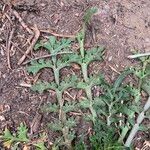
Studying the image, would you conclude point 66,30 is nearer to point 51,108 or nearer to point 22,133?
point 51,108

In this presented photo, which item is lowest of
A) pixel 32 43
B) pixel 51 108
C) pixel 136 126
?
pixel 136 126

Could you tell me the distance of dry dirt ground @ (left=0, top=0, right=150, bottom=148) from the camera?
10.5ft

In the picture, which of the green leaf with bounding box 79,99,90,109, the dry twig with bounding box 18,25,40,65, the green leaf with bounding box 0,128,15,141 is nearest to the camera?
the green leaf with bounding box 0,128,15,141

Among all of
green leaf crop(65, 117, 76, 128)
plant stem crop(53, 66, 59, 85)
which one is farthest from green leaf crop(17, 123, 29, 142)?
plant stem crop(53, 66, 59, 85)

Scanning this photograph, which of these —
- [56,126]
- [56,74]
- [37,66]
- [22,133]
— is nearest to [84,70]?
[56,74]

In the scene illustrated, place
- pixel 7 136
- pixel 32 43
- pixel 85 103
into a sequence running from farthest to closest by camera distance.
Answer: pixel 32 43 → pixel 85 103 → pixel 7 136

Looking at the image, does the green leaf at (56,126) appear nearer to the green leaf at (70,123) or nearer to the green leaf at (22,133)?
the green leaf at (70,123)

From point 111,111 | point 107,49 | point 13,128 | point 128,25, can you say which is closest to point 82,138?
point 111,111

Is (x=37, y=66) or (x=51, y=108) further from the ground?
(x=37, y=66)

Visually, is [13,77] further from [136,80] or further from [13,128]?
[136,80]

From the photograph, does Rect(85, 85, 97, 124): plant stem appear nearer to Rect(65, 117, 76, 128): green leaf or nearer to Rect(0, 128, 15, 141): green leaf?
Rect(65, 117, 76, 128): green leaf

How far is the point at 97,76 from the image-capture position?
3215mm

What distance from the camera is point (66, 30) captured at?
335cm

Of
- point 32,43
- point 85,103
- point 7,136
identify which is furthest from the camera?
point 32,43
